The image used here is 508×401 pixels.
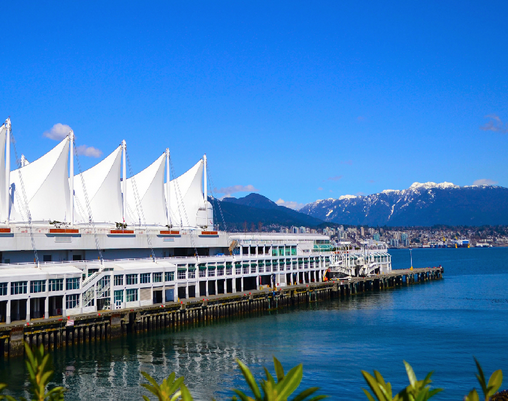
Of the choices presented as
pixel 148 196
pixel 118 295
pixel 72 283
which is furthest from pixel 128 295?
pixel 148 196

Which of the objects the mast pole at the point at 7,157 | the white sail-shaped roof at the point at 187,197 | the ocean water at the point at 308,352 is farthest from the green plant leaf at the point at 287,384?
the white sail-shaped roof at the point at 187,197

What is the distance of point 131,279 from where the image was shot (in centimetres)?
5000

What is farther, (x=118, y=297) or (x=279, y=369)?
(x=118, y=297)

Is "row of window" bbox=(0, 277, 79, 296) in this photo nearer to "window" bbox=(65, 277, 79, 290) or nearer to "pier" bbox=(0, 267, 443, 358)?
"window" bbox=(65, 277, 79, 290)

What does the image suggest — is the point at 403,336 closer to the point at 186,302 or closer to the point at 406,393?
the point at 186,302

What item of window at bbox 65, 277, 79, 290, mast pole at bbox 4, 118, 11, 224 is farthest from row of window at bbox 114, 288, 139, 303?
mast pole at bbox 4, 118, 11, 224

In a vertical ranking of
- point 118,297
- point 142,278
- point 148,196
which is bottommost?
point 118,297

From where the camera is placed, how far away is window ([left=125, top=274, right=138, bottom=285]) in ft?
163

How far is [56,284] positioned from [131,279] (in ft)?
26.7

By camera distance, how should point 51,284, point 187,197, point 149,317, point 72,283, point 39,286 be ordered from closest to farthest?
point 39,286 < point 51,284 < point 72,283 < point 149,317 < point 187,197

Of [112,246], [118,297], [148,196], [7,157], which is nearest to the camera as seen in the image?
[118,297]

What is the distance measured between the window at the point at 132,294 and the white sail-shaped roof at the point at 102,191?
1800 centimetres

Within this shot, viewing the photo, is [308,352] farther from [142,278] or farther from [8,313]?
[8,313]

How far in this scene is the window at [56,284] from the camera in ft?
142
